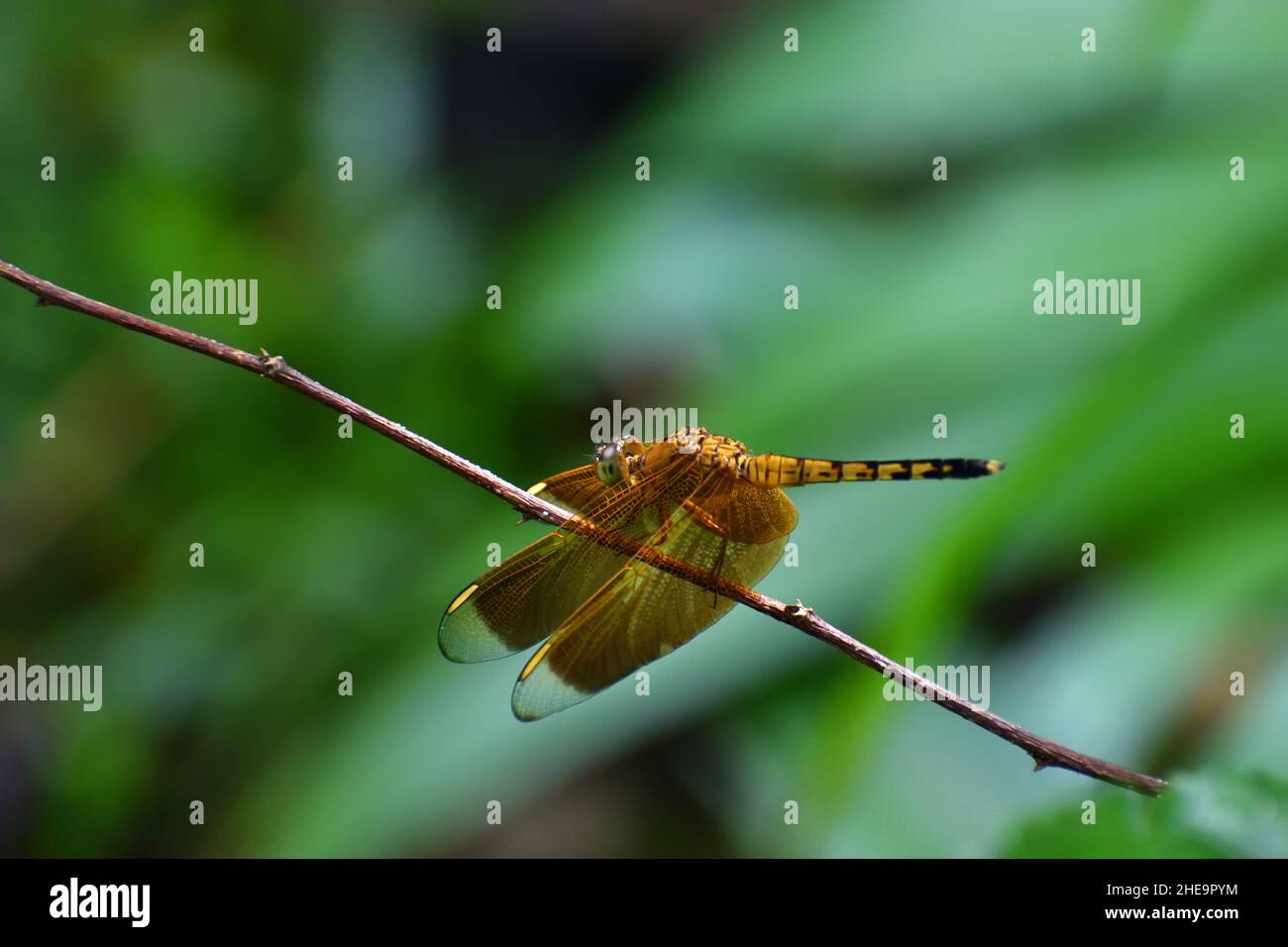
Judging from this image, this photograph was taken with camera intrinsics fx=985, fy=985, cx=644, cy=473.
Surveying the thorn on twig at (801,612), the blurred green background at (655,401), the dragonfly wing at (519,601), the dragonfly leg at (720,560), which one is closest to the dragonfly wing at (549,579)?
the dragonfly wing at (519,601)

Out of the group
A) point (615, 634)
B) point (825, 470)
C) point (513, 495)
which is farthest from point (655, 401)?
point (513, 495)

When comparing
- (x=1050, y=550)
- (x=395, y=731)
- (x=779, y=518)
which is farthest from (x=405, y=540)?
(x=1050, y=550)

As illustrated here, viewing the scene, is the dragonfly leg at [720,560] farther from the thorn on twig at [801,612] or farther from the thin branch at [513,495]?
the thorn on twig at [801,612]

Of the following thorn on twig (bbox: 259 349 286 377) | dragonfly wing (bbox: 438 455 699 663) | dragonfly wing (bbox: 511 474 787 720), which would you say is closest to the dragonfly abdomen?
dragonfly wing (bbox: 438 455 699 663)

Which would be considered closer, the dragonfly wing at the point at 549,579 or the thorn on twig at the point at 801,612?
the thorn on twig at the point at 801,612

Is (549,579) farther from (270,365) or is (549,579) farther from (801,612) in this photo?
(270,365)

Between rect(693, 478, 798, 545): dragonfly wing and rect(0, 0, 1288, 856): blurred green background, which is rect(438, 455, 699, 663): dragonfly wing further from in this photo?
rect(0, 0, 1288, 856): blurred green background

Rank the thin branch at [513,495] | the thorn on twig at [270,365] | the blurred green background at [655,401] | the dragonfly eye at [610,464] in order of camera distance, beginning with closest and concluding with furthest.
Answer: the thin branch at [513,495], the thorn on twig at [270,365], the dragonfly eye at [610,464], the blurred green background at [655,401]
